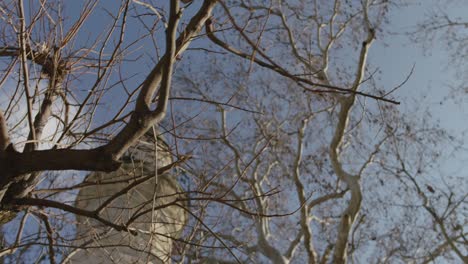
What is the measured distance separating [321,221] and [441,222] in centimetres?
329

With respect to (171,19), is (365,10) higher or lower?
higher

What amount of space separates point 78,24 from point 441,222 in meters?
8.65

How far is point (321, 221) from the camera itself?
12.4m

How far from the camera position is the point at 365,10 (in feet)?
34.3

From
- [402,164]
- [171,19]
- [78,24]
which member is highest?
[402,164]

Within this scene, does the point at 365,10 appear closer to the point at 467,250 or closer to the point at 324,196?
the point at 324,196

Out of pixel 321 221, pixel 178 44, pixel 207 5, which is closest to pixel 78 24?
pixel 178 44

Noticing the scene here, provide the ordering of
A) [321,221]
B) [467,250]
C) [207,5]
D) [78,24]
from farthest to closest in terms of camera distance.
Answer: [321,221] < [467,250] < [78,24] < [207,5]

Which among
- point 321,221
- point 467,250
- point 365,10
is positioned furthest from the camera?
point 321,221

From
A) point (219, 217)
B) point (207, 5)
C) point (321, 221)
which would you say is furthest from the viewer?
point (321, 221)

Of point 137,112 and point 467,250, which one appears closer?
point 137,112

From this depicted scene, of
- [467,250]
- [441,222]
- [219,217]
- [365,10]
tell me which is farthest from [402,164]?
[219,217]

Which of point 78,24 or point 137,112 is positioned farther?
point 78,24

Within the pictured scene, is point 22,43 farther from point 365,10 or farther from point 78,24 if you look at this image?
point 365,10
